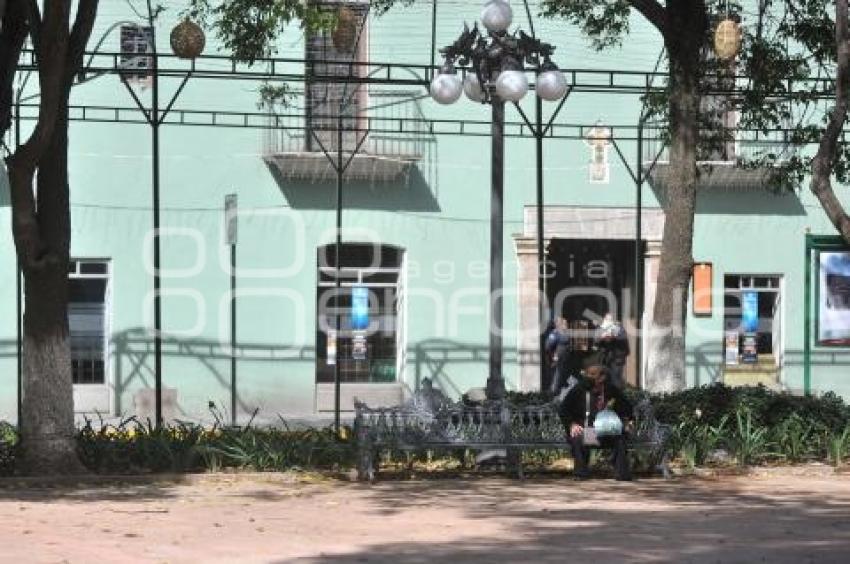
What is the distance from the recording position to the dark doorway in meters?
23.6

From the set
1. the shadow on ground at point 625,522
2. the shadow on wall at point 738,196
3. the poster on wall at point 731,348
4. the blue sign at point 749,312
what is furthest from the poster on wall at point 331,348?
the shadow on ground at point 625,522

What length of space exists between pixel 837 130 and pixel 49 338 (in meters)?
8.49

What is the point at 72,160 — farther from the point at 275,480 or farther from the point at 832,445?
the point at 832,445

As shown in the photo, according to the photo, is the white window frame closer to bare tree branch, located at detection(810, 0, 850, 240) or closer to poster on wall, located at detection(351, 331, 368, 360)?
poster on wall, located at detection(351, 331, 368, 360)

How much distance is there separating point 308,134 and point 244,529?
1225 cm

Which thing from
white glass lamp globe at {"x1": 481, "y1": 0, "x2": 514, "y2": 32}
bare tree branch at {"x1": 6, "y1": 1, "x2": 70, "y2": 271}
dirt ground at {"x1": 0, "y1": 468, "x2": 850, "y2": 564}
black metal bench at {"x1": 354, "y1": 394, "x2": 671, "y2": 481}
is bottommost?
dirt ground at {"x1": 0, "y1": 468, "x2": 850, "y2": 564}

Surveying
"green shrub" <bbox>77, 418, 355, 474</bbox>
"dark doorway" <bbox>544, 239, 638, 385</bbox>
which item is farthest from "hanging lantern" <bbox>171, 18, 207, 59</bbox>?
"dark doorway" <bbox>544, 239, 638, 385</bbox>

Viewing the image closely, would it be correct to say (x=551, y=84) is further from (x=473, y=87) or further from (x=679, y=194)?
(x=679, y=194)

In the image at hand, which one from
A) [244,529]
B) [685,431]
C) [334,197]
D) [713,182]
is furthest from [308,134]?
[244,529]

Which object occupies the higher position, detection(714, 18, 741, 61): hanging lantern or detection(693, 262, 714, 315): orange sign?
detection(714, 18, 741, 61): hanging lantern

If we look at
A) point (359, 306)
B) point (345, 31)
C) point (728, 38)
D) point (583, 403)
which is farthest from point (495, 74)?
point (359, 306)

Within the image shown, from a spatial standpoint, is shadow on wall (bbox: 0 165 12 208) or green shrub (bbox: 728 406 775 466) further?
shadow on wall (bbox: 0 165 12 208)

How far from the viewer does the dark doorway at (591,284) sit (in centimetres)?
2358

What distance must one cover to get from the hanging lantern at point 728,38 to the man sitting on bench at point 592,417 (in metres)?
4.48
